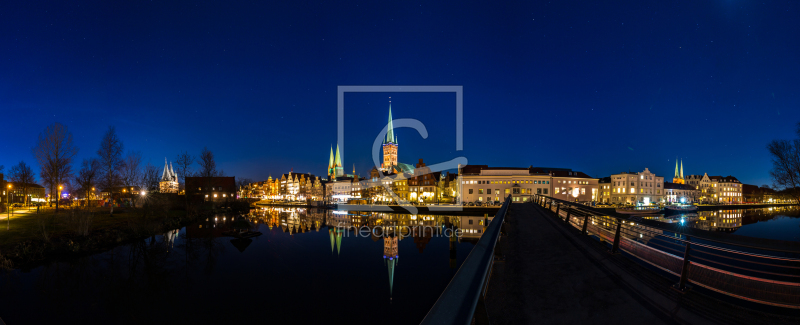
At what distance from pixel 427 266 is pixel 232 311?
46.2 ft

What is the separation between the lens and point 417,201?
8231 centimetres

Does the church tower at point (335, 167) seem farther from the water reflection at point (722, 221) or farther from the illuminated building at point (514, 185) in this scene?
the water reflection at point (722, 221)

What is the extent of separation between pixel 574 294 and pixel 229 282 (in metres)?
21.5

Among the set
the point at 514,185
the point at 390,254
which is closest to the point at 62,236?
the point at 390,254

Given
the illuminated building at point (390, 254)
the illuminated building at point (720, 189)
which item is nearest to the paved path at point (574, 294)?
the illuminated building at point (390, 254)

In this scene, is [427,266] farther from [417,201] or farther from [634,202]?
[634,202]

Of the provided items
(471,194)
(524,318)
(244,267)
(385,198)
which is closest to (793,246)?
(524,318)

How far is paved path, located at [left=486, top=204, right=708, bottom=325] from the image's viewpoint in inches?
151

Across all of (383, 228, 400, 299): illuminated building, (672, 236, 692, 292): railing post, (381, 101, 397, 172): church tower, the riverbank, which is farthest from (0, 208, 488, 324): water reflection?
(381, 101, 397, 172): church tower

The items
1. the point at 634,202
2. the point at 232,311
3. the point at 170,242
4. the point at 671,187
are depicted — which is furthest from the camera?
the point at 671,187

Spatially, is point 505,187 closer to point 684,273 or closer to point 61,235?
point 61,235

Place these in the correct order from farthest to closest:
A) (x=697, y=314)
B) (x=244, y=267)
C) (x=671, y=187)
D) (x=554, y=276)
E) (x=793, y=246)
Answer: (x=671, y=187)
(x=244, y=267)
(x=554, y=276)
(x=697, y=314)
(x=793, y=246)

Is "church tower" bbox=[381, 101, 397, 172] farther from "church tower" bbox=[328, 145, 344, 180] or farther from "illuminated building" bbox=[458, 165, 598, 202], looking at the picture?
"illuminated building" bbox=[458, 165, 598, 202]

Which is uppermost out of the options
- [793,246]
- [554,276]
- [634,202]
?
[793,246]
